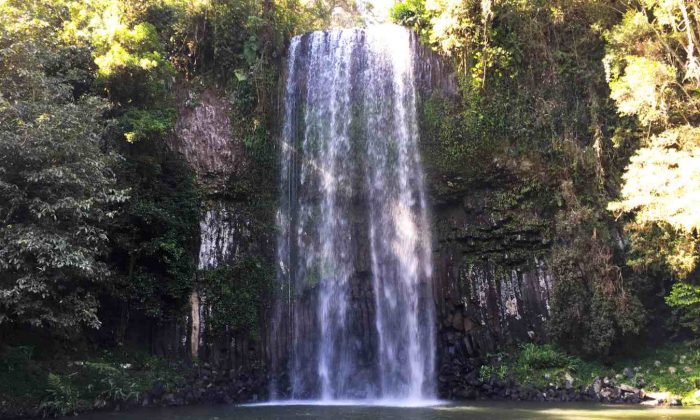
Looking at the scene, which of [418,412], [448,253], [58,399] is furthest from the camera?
[448,253]

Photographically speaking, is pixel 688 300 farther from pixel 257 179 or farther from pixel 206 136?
pixel 206 136

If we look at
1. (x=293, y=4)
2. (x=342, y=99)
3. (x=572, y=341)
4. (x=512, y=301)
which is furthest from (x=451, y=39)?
(x=572, y=341)

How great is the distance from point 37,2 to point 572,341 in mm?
18597

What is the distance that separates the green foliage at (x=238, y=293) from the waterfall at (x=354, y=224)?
656 mm

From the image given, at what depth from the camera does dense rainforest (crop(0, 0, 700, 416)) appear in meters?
12.7

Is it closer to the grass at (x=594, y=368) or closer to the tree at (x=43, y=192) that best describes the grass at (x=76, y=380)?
the tree at (x=43, y=192)

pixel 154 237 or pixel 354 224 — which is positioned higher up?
pixel 354 224

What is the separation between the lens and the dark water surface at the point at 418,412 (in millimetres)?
11039

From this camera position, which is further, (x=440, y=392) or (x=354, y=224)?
(x=354, y=224)

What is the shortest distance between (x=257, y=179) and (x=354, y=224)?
359 cm

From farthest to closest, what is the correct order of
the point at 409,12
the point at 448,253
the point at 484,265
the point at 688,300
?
the point at 409,12, the point at 448,253, the point at 484,265, the point at 688,300

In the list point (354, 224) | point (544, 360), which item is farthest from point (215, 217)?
point (544, 360)

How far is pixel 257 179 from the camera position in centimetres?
1803

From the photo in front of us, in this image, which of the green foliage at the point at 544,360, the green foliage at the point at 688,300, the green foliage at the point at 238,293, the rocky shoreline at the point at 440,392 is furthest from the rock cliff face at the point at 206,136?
the green foliage at the point at 688,300
